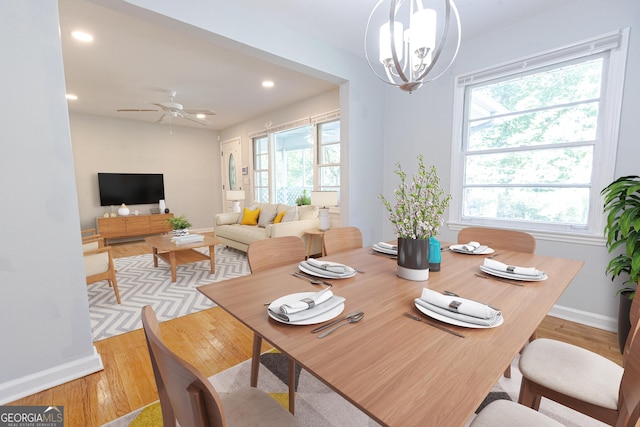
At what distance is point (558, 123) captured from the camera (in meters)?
2.52

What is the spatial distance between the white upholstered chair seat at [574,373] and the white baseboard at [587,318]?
170cm

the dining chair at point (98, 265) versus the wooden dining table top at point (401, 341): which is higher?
the wooden dining table top at point (401, 341)

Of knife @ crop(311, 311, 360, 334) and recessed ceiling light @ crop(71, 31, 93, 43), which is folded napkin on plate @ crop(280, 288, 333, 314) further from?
recessed ceiling light @ crop(71, 31, 93, 43)

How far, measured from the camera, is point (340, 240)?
6.51 ft

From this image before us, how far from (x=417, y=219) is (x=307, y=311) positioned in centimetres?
60

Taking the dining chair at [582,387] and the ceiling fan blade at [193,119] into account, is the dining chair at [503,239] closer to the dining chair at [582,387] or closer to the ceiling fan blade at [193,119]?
the dining chair at [582,387]

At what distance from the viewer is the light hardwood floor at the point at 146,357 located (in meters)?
1.55

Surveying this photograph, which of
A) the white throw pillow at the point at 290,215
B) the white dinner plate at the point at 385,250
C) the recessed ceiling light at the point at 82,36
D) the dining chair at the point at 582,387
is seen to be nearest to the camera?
the dining chair at the point at 582,387

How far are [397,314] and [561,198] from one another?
2.56 metres

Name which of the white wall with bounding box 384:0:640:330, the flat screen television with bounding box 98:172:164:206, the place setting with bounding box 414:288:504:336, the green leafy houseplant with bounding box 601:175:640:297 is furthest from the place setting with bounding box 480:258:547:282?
the flat screen television with bounding box 98:172:164:206

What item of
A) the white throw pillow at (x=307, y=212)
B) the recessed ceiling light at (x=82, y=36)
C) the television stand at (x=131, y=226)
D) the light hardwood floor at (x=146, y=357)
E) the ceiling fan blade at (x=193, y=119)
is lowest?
the light hardwood floor at (x=146, y=357)

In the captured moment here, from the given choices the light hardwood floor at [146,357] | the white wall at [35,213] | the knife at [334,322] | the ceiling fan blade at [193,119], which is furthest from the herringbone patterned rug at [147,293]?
the ceiling fan blade at [193,119]

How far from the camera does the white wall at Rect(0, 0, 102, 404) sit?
150 centimetres

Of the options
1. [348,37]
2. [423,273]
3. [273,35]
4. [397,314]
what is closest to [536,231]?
[423,273]
